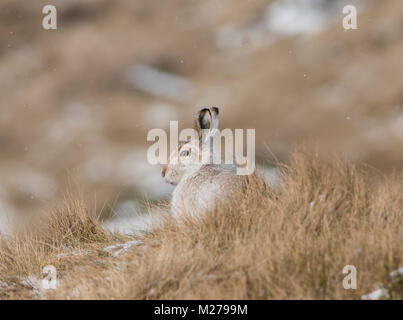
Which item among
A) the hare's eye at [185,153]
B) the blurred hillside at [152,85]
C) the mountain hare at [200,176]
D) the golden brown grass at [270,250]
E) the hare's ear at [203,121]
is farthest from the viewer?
the blurred hillside at [152,85]

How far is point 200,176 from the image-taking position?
18.8 feet

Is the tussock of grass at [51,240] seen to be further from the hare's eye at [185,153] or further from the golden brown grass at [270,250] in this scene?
the hare's eye at [185,153]

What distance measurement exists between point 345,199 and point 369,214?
25 centimetres

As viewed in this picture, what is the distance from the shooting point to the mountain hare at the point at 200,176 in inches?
217

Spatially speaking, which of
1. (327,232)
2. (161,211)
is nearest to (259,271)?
(327,232)

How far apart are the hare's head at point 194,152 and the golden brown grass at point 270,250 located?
765 mm

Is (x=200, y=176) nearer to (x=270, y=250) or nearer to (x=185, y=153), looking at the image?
(x=185, y=153)

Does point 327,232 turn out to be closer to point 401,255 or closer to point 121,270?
point 401,255

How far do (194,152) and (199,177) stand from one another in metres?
0.42

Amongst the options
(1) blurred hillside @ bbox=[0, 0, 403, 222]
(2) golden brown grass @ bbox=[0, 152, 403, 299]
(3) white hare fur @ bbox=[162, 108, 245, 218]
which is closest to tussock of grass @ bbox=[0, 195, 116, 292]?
(2) golden brown grass @ bbox=[0, 152, 403, 299]

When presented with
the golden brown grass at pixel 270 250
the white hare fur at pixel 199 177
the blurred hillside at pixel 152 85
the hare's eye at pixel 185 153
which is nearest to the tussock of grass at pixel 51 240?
the golden brown grass at pixel 270 250

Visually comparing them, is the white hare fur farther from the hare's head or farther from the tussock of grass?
the tussock of grass

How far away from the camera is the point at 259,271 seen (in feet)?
14.0

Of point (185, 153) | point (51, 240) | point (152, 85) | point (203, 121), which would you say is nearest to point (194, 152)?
point (185, 153)
